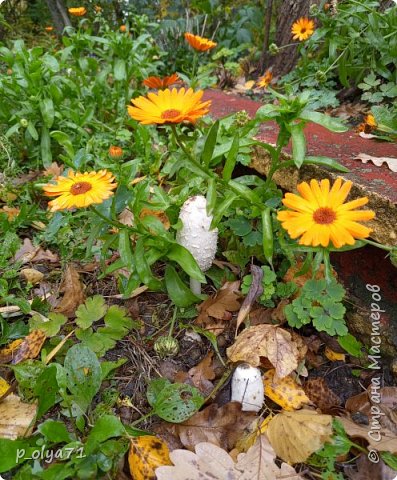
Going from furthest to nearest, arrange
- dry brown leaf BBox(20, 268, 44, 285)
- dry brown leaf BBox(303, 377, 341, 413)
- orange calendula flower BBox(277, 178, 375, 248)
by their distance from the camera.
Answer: dry brown leaf BBox(20, 268, 44, 285)
dry brown leaf BBox(303, 377, 341, 413)
orange calendula flower BBox(277, 178, 375, 248)

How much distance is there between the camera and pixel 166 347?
67.1 inches

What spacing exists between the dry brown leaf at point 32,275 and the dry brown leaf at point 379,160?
1.47 metres

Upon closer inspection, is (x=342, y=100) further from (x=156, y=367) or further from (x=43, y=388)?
(x=43, y=388)

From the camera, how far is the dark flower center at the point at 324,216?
1304 mm

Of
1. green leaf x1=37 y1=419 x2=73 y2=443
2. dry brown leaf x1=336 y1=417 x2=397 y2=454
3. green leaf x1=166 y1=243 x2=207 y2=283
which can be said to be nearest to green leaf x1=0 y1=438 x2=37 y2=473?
green leaf x1=37 y1=419 x2=73 y2=443

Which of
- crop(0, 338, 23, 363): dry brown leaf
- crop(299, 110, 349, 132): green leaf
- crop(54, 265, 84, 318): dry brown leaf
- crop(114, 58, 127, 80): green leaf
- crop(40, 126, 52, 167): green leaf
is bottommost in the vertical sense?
crop(0, 338, 23, 363): dry brown leaf

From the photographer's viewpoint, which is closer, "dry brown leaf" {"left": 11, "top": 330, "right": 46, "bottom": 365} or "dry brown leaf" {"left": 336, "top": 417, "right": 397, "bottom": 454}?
"dry brown leaf" {"left": 336, "top": 417, "right": 397, "bottom": 454}

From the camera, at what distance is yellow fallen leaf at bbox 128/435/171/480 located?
4.38 ft

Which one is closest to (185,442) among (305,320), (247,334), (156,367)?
(156,367)

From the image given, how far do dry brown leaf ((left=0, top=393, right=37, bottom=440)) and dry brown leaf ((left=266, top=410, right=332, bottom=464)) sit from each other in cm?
77

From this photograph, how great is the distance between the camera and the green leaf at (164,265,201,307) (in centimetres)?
175

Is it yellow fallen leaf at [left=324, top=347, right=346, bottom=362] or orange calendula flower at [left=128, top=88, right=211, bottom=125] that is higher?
orange calendula flower at [left=128, top=88, right=211, bottom=125]

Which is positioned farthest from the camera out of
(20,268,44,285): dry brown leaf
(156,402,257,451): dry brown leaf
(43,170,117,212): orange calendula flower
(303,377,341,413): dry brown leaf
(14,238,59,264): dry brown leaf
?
(14,238,59,264): dry brown leaf

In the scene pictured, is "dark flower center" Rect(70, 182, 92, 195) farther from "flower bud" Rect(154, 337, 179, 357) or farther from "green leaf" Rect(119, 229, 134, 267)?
"flower bud" Rect(154, 337, 179, 357)
